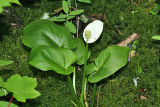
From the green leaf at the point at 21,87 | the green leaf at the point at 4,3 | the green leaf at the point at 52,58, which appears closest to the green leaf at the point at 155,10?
the green leaf at the point at 52,58

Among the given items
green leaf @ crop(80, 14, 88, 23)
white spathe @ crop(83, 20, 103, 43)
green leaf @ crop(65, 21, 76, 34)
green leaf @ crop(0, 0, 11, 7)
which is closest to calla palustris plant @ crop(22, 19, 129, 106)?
white spathe @ crop(83, 20, 103, 43)

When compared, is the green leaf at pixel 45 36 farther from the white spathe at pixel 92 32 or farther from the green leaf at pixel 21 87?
the green leaf at pixel 21 87

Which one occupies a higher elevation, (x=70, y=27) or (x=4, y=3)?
(x=4, y=3)

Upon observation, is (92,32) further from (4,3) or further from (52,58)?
(4,3)

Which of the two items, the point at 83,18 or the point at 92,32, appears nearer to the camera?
the point at 92,32

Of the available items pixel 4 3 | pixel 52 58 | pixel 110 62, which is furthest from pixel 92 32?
pixel 4 3

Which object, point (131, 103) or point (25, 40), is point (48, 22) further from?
point (131, 103)
